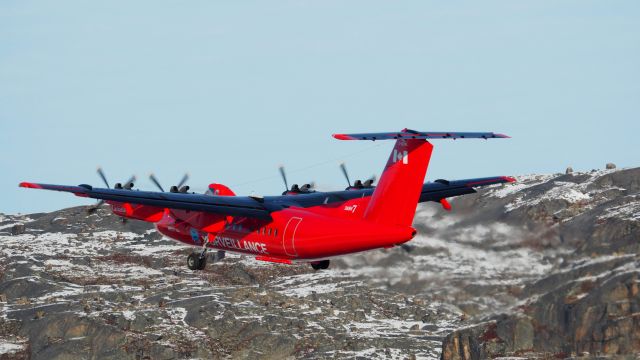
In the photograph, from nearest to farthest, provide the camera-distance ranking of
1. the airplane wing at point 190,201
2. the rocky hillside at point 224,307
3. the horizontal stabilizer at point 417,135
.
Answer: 1. the horizontal stabilizer at point 417,135
2. the airplane wing at point 190,201
3. the rocky hillside at point 224,307

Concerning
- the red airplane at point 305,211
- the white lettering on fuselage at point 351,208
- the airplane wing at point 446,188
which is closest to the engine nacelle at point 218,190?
the red airplane at point 305,211

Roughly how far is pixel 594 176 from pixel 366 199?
124324 millimetres

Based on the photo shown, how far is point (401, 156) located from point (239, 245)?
45.3ft

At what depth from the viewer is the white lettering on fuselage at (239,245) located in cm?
5775

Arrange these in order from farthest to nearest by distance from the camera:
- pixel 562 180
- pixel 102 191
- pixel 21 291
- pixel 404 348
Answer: pixel 562 180
pixel 21 291
pixel 404 348
pixel 102 191

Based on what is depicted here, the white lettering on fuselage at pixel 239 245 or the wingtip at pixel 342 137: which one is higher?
the wingtip at pixel 342 137

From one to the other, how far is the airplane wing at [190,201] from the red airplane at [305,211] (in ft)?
0.17

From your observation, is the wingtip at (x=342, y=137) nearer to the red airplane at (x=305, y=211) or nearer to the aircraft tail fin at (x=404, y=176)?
the red airplane at (x=305, y=211)

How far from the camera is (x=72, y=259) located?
16950 cm

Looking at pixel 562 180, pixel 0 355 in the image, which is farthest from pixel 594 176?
pixel 0 355

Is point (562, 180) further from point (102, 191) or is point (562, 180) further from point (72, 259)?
point (102, 191)

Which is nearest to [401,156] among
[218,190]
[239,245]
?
[239,245]

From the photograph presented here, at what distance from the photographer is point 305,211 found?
56562mm

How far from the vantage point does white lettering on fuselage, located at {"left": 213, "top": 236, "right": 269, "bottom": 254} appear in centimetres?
5775
